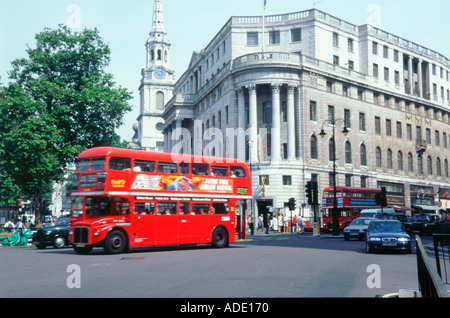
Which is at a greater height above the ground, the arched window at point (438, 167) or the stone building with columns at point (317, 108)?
the stone building with columns at point (317, 108)

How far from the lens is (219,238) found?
2317 centimetres

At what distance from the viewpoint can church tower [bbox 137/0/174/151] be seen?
4193 inches

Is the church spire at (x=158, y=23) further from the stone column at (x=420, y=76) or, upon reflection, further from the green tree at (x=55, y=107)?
the green tree at (x=55, y=107)

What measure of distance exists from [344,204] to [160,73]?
72476mm

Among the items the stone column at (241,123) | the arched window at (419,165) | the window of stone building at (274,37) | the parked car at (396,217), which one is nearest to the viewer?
the parked car at (396,217)

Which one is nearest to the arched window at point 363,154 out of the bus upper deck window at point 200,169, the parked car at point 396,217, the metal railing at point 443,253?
the parked car at point 396,217

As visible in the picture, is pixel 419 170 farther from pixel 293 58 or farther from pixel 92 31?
pixel 92 31

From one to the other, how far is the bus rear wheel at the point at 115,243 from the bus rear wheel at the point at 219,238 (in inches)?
185

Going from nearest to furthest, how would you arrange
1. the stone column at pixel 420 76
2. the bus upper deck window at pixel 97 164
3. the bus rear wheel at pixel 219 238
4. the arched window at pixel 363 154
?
the bus upper deck window at pixel 97 164, the bus rear wheel at pixel 219 238, the arched window at pixel 363 154, the stone column at pixel 420 76

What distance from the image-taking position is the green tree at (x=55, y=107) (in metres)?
35.0

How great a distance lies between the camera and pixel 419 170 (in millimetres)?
67188

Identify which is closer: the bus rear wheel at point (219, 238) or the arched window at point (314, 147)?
the bus rear wheel at point (219, 238)

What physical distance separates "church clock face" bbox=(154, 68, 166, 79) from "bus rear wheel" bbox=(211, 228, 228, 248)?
87.0 metres

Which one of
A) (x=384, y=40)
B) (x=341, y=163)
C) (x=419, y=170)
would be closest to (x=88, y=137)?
(x=341, y=163)
